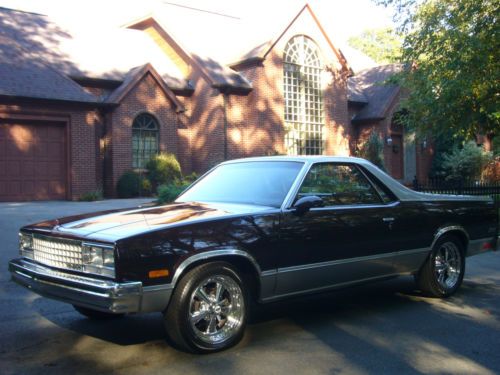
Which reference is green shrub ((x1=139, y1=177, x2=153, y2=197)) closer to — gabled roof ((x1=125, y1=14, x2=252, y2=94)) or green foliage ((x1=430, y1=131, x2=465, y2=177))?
gabled roof ((x1=125, y1=14, x2=252, y2=94))

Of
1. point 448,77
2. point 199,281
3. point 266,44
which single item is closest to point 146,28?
point 266,44

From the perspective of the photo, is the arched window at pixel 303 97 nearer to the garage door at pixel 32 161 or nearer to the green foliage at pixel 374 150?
the green foliage at pixel 374 150

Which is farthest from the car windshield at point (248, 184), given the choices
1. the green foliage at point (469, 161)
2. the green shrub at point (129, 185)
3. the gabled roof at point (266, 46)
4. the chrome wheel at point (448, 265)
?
the green foliage at point (469, 161)

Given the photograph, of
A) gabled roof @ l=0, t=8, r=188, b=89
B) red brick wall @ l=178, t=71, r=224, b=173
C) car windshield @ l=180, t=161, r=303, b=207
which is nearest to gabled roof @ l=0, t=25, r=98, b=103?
gabled roof @ l=0, t=8, r=188, b=89

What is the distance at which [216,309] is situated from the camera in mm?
4773

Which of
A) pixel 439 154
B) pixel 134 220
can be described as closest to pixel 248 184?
pixel 134 220

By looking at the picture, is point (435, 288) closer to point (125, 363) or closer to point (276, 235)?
point (276, 235)

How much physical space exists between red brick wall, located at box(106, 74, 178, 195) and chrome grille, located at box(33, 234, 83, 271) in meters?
16.0

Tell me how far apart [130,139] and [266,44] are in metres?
7.02

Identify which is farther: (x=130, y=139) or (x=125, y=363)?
(x=130, y=139)

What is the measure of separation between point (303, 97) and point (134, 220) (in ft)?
70.4

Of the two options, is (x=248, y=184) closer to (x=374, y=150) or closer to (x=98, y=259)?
(x=98, y=259)

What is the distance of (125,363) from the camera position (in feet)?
14.7

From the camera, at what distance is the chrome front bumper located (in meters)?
4.22
